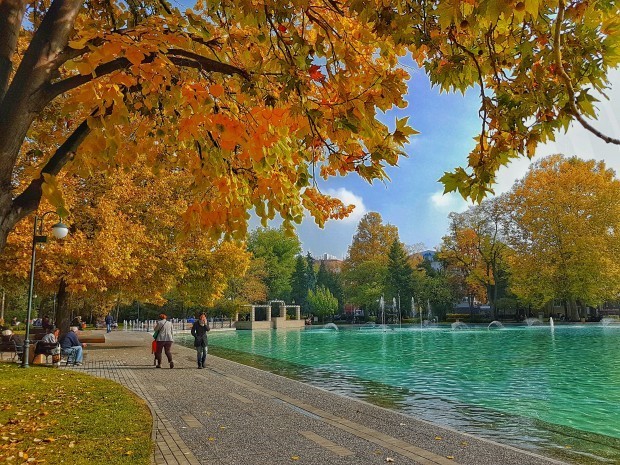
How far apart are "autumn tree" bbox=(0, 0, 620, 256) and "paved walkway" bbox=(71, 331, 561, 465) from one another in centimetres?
305

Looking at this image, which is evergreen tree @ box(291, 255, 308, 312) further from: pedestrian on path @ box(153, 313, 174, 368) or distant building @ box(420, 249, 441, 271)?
pedestrian on path @ box(153, 313, 174, 368)

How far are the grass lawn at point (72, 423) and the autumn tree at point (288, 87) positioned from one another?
3.01 metres

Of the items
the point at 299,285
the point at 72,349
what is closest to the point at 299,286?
the point at 299,285

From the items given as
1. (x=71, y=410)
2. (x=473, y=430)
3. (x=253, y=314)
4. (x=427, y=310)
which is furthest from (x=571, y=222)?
(x=71, y=410)

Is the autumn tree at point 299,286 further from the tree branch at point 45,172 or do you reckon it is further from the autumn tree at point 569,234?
the tree branch at point 45,172

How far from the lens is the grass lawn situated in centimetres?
582

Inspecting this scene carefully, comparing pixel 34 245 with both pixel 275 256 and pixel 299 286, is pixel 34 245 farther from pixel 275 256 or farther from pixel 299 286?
pixel 299 286

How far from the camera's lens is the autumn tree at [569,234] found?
4097cm

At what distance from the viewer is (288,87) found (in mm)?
4121

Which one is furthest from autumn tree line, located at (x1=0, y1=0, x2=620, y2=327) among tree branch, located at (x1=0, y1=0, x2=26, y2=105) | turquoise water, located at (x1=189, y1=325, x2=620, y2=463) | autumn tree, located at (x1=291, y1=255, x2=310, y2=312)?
autumn tree, located at (x1=291, y1=255, x2=310, y2=312)

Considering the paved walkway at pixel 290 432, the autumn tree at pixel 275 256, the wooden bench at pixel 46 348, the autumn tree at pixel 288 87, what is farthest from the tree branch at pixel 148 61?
the autumn tree at pixel 275 256

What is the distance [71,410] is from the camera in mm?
8461

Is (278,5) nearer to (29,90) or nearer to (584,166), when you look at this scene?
(29,90)

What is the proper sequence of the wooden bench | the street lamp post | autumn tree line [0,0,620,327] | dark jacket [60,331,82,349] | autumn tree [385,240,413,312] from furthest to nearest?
autumn tree [385,240,413,312], dark jacket [60,331,82,349], the wooden bench, the street lamp post, autumn tree line [0,0,620,327]
